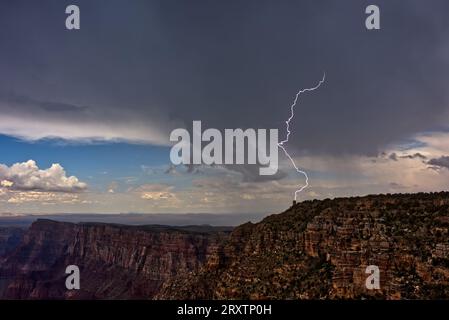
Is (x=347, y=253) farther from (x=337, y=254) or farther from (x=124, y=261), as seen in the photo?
(x=124, y=261)

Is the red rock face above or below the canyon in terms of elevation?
below

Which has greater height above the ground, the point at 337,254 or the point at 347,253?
the point at 347,253

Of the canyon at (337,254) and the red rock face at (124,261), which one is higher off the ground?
the canyon at (337,254)

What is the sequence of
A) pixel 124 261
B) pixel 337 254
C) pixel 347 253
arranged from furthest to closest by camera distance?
pixel 124 261
pixel 337 254
pixel 347 253

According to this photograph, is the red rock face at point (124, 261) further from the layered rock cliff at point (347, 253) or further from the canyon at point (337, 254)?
the layered rock cliff at point (347, 253)

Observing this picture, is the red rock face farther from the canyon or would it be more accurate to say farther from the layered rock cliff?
the layered rock cliff

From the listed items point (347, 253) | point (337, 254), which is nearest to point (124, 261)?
point (337, 254)

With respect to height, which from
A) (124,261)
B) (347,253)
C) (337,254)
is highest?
(347,253)

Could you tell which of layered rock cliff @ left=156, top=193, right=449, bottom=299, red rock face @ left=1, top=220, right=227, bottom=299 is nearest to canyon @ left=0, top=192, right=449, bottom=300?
layered rock cliff @ left=156, top=193, right=449, bottom=299

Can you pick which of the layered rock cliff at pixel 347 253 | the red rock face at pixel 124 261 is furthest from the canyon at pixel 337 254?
the red rock face at pixel 124 261
